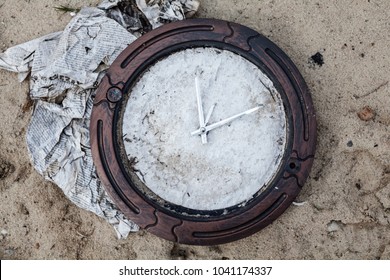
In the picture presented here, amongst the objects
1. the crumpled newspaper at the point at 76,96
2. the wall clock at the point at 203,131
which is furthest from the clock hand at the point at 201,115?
the crumpled newspaper at the point at 76,96

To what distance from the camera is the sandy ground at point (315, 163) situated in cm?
174

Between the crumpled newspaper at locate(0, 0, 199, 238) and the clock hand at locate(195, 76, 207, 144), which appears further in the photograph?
the crumpled newspaper at locate(0, 0, 199, 238)

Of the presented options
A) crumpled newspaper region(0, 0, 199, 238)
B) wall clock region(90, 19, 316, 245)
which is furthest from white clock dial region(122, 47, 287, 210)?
crumpled newspaper region(0, 0, 199, 238)

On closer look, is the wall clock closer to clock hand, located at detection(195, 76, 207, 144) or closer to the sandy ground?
clock hand, located at detection(195, 76, 207, 144)

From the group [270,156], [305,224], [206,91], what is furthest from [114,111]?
[305,224]

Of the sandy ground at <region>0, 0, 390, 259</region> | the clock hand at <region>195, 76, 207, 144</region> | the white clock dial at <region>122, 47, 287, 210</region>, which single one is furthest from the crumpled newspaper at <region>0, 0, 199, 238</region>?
the clock hand at <region>195, 76, 207, 144</region>

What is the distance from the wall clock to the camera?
5.36ft

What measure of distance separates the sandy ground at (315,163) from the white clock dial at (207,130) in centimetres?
19

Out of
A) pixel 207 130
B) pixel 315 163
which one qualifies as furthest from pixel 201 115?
pixel 315 163

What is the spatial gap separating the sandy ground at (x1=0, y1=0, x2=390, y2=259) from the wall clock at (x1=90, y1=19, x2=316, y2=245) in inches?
5.6

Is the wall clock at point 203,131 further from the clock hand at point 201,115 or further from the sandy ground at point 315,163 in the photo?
the sandy ground at point 315,163

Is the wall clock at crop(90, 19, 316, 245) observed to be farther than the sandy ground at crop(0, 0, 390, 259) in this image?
No

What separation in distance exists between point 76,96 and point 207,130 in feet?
1.50

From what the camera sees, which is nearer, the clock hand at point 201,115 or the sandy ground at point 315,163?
the clock hand at point 201,115
